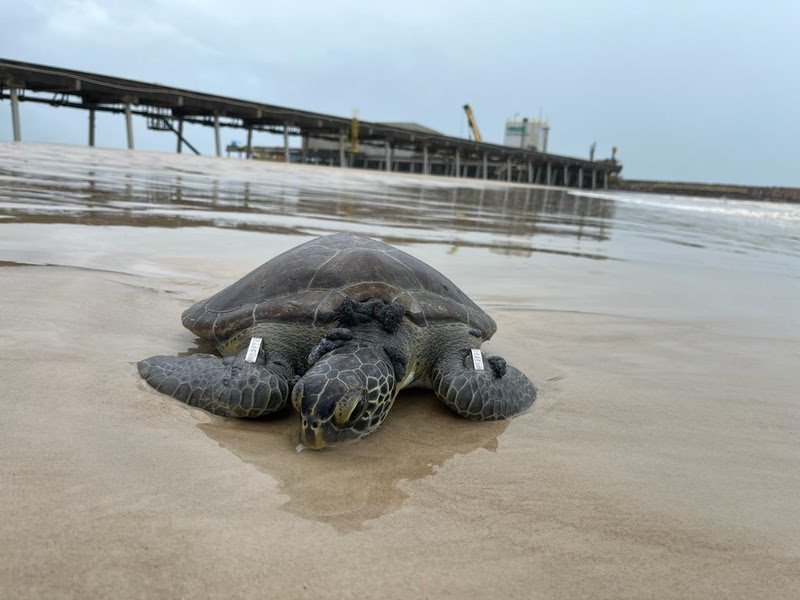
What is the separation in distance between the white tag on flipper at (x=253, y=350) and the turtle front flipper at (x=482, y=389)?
0.98 m

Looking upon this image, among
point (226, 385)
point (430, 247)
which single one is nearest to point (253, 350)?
point (226, 385)

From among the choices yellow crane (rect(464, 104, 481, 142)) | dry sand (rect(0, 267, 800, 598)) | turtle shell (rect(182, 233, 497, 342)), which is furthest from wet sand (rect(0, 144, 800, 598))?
yellow crane (rect(464, 104, 481, 142))

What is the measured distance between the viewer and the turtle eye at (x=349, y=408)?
6.85 ft

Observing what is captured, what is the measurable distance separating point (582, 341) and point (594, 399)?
3.77 feet

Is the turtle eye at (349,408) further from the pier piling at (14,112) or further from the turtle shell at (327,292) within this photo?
the pier piling at (14,112)

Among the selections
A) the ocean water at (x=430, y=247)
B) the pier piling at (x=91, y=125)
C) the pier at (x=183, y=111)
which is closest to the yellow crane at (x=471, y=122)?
the pier at (x=183, y=111)

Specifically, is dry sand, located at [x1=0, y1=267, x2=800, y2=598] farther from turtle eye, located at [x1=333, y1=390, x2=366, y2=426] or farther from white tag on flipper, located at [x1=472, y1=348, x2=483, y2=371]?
white tag on flipper, located at [x1=472, y1=348, x2=483, y2=371]

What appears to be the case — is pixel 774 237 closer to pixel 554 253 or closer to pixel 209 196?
pixel 554 253

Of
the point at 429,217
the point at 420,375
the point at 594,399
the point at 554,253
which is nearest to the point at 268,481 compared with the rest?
the point at 420,375

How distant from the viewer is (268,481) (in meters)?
1.82

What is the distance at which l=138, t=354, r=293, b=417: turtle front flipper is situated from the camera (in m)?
2.33

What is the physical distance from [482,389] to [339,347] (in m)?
0.74

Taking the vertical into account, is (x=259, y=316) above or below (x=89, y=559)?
above

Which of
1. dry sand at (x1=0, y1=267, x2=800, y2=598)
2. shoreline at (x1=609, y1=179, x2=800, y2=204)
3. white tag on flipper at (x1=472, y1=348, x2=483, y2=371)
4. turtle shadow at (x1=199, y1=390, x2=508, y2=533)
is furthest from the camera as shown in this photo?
shoreline at (x1=609, y1=179, x2=800, y2=204)
